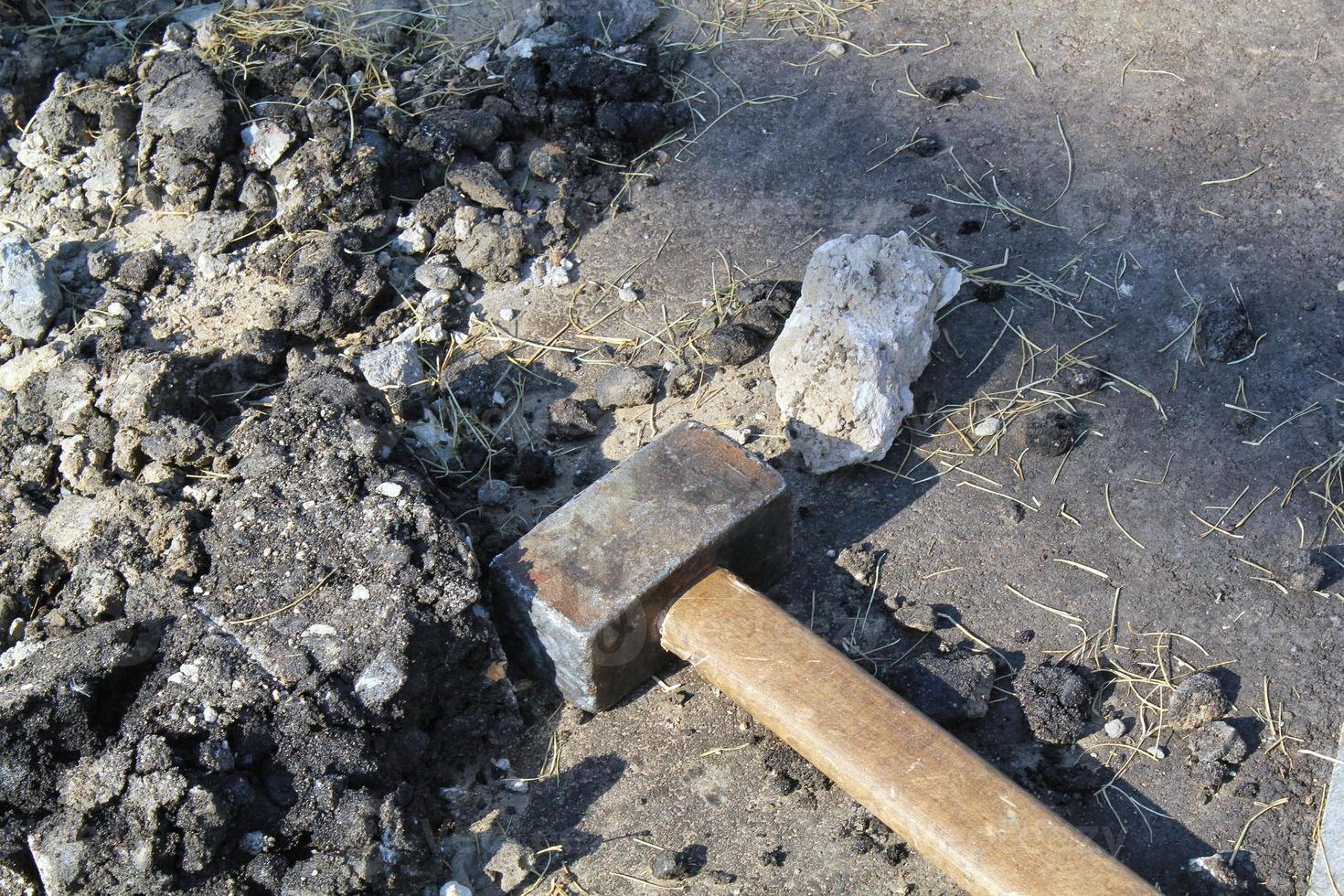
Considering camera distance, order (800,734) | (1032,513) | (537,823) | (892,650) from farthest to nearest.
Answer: (1032,513)
(892,650)
(537,823)
(800,734)

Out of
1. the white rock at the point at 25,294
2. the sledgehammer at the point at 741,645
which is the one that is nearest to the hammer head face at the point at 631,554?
the sledgehammer at the point at 741,645

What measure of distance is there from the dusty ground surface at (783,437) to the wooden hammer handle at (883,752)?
0.85 feet

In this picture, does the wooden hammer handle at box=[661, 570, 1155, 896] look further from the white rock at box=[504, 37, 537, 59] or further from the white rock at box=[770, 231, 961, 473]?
the white rock at box=[504, 37, 537, 59]

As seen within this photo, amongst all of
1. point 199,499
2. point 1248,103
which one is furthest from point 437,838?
point 1248,103

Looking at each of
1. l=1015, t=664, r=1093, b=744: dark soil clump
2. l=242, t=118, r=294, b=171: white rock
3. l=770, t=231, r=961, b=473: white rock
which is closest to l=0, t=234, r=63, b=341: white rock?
l=242, t=118, r=294, b=171: white rock

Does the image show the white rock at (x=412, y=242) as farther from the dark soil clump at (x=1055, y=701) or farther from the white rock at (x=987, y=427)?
the dark soil clump at (x=1055, y=701)

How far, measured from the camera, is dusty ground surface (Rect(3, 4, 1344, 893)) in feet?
9.21

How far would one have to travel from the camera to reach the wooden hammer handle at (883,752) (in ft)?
7.92

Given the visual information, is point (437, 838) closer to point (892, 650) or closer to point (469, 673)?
point (469, 673)

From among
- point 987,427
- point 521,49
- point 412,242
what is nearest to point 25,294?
point 412,242

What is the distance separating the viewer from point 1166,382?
360cm

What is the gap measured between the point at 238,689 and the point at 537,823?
768mm

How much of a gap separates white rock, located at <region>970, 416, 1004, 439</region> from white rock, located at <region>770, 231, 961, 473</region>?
22cm

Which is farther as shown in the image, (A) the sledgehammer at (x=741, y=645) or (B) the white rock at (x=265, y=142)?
(B) the white rock at (x=265, y=142)
